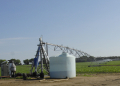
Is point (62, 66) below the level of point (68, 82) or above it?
above

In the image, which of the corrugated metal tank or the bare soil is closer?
the bare soil

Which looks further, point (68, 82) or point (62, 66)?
point (62, 66)

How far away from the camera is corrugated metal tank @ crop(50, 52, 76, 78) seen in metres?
23.3

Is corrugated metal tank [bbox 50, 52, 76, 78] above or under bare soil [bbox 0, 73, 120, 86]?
above

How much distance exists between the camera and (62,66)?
919 inches

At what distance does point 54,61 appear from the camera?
23797mm

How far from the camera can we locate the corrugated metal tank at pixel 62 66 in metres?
23.3

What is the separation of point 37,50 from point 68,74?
6079 millimetres

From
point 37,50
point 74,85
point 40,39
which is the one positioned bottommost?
point 74,85

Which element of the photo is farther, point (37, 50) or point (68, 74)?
point (37, 50)

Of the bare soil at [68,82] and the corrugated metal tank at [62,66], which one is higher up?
the corrugated metal tank at [62,66]

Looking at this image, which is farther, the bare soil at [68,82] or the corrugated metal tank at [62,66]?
the corrugated metal tank at [62,66]

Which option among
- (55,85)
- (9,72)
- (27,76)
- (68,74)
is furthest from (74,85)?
(9,72)

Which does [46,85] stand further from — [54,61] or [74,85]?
[54,61]
